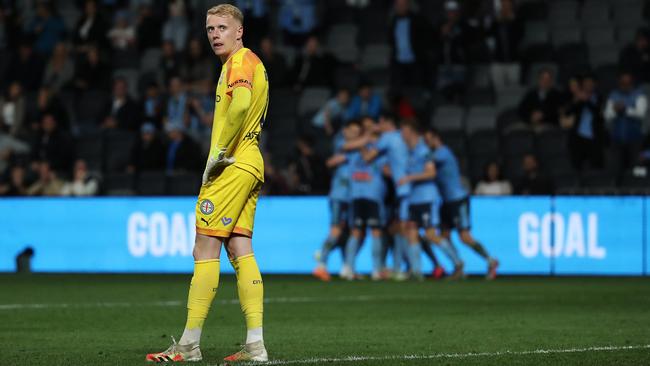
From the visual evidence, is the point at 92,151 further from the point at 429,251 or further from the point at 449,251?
the point at 449,251

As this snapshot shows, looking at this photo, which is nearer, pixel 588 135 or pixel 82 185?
pixel 588 135

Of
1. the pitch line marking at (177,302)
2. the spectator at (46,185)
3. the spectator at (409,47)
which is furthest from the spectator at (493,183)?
the spectator at (46,185)

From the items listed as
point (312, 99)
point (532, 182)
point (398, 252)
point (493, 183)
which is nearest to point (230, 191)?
point (398, 252)

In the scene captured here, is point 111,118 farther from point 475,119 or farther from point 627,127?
point 627,127

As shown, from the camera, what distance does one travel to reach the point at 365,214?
18.2m

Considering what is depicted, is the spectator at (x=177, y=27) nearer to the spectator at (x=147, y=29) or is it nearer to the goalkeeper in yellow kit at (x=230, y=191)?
the spectator at (x=147, y=29)

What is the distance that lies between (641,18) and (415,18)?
421 cm

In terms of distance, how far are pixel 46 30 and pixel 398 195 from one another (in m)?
10.4

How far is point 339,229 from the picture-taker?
18281 mm

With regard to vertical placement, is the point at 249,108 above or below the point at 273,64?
below

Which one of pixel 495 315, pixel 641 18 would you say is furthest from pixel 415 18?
pixel 495 315

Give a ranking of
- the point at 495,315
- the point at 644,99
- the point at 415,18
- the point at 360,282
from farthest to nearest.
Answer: the point at 415,18 < the point at 644,99 < the point at 360,282 < the point at 495,315

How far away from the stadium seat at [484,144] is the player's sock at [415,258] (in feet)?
11.4

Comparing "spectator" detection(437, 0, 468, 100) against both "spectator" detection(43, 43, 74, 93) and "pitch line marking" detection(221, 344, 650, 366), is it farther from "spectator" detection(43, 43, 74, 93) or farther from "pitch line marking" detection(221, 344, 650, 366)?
"pitch line marking" detection(221, 344, 650, 366)
